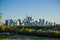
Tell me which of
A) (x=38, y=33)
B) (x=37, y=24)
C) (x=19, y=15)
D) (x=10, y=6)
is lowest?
(x=38, y=33)

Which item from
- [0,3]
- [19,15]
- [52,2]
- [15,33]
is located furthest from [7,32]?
[52,2]

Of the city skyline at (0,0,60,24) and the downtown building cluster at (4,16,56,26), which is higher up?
the city skyline at (0,0,60,24)

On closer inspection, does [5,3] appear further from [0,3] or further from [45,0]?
[45,0]

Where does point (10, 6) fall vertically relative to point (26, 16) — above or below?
above

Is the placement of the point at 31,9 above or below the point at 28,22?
above

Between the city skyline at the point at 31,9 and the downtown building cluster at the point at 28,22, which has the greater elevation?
the city skyline at the point at 31,9

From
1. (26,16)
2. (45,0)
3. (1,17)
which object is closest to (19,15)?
(26,16)
